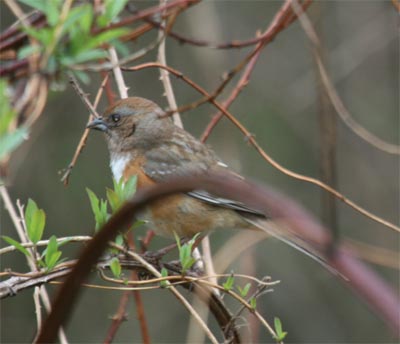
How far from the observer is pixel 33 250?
2281 mm

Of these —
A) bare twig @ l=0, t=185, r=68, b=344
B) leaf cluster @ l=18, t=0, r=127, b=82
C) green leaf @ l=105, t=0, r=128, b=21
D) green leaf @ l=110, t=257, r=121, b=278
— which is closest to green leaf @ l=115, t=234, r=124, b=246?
green leaf @ l=110, t=257, r=121, b=278

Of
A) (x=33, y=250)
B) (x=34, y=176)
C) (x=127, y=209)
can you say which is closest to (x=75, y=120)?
(x=34, y=176)

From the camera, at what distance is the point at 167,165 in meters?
4.66

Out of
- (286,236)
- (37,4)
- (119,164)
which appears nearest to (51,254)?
(37,4)

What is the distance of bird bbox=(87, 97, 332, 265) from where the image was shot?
4.41m

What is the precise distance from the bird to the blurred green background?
2.09m

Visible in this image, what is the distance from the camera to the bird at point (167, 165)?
4406 millimetres

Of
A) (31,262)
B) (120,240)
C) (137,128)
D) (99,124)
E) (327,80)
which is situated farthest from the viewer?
(137,128)

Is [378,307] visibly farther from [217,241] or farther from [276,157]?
[276,157]

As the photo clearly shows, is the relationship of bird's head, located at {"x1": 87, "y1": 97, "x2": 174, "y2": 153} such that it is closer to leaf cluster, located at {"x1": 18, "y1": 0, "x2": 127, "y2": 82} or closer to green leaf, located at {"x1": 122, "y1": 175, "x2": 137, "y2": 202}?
green leaf, located at {"x1": 122, "y1": 175, "x2": 137, "y2": 202}

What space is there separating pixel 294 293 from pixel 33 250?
205 inches

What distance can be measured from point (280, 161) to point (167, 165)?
3248mm

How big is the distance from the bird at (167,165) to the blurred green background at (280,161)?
2092mm

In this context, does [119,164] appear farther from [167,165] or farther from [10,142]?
[10,142]
